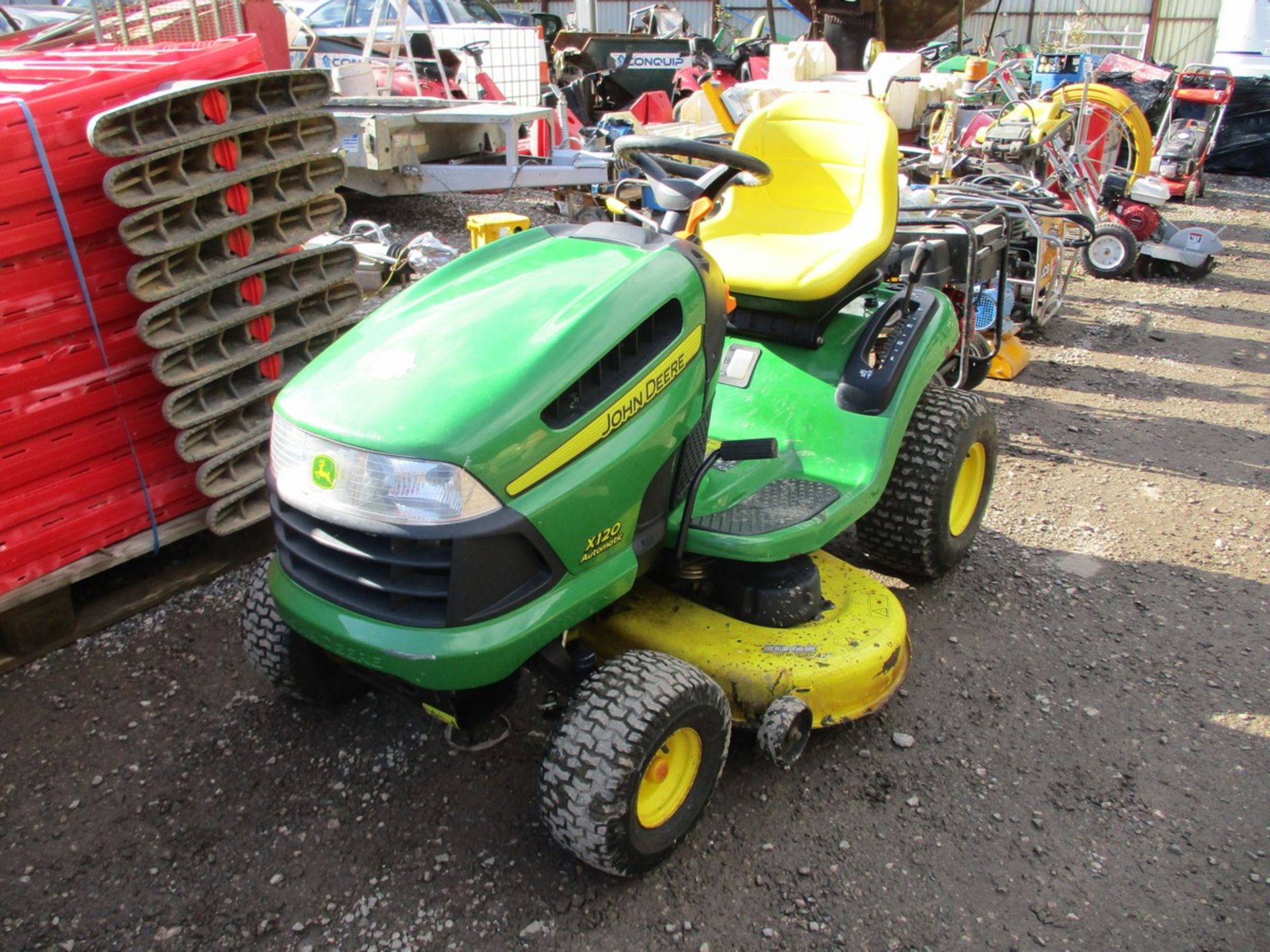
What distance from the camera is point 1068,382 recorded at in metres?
5.41

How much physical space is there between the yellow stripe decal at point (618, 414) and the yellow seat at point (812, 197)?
698mm

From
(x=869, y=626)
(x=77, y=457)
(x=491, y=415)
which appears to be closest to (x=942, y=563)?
(x=869, y=626)

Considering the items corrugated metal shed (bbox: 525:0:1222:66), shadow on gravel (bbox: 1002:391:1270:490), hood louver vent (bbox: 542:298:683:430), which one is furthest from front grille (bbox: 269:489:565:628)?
corrugated metal shed (bbox: 525:0:1222:66)

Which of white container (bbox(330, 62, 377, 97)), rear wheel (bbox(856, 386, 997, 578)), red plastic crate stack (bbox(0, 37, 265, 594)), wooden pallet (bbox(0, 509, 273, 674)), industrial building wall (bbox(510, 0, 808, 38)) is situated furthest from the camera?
industrial building wall (bbox(510, 0, 808, 38))

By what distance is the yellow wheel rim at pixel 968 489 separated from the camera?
3404 millimetres

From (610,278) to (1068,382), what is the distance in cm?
405

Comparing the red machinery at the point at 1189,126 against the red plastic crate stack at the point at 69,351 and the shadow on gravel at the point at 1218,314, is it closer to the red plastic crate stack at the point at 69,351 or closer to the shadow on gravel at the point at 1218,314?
the shadow on gravel at the point at 1218,314

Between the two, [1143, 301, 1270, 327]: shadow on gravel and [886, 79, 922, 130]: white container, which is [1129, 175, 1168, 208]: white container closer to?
[1143, 301, 1270, 327]: shadow on gravel

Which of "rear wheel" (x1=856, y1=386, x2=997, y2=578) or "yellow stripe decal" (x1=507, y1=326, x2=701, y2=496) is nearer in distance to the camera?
"yellow stripe decal" (x1=507, y1=326, x2=701, y2=496)

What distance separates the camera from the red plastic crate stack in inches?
104

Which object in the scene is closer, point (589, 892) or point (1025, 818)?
point (589, 892)

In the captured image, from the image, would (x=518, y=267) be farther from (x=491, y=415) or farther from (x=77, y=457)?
(x=77, y=457)

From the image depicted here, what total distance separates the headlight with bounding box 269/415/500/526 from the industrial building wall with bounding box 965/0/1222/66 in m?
20.1

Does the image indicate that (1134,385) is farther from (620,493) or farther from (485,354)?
(485,354)
